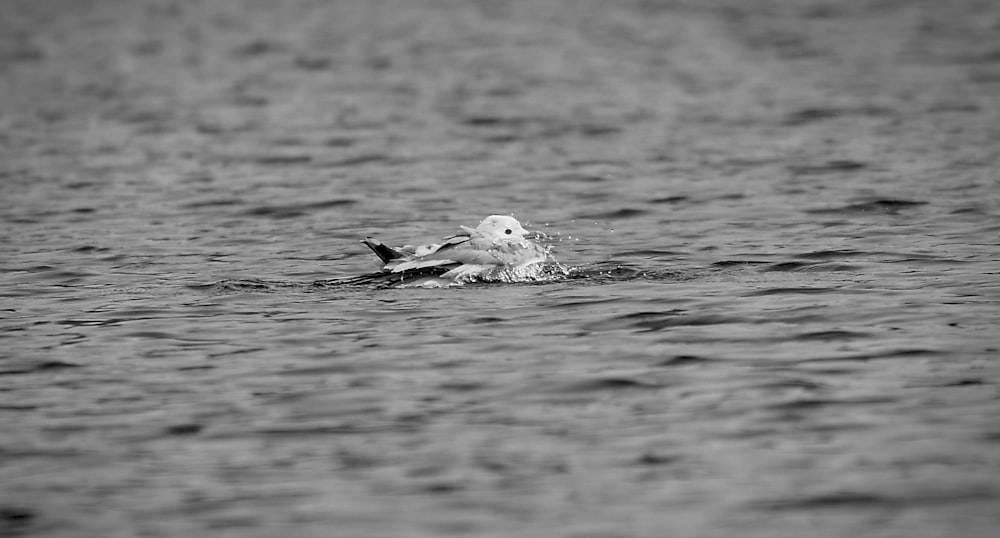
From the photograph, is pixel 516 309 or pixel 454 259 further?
pixel 454 259

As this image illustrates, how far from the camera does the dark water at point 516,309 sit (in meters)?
7.38

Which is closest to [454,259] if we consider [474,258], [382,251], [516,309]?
[474,258]

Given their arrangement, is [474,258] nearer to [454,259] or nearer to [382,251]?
[454,259]

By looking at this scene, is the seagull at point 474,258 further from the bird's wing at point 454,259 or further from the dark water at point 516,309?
the dark water at point 516,309

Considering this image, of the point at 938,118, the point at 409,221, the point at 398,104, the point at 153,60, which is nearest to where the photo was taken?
the point at 409,221

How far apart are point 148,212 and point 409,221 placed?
2.95 metres

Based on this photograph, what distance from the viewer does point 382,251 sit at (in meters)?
12.2

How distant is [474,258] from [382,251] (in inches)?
28.0

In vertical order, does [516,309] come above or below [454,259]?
below

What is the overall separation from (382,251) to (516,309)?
142cm

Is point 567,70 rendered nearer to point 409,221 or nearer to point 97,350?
point 409,221

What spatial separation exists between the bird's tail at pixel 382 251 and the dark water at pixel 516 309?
0.30 meters

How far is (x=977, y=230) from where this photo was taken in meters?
14.2

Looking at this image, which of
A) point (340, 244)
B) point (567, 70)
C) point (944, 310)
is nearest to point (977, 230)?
point (944, 310)
